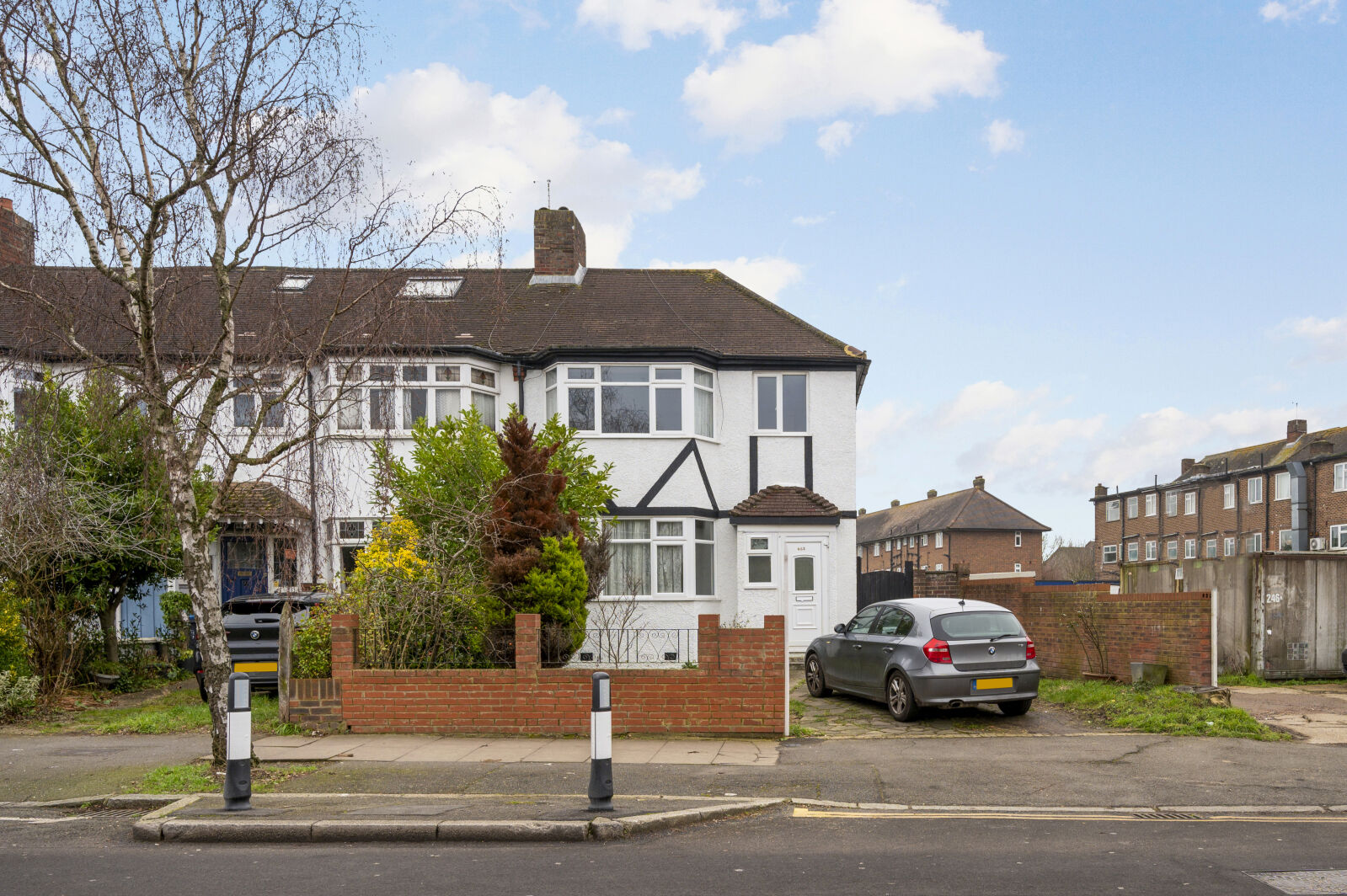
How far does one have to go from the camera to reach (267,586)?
20031 mm

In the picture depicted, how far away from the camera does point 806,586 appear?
20344 mm

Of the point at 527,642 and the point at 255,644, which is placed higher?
the point at 527,642

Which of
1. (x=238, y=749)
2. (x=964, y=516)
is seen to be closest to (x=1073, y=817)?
(x=238, y=749)

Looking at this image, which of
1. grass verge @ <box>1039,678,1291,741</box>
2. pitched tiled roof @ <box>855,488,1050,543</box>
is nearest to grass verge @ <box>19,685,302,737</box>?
grass verge @ <box>1039,678,1291,741</box>

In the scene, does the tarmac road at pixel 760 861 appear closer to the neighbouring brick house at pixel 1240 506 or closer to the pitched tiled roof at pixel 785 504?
the pitched tiled roof at pixel 785 504

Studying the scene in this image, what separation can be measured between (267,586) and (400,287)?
40.1 feet

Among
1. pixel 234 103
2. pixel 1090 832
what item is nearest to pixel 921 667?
pixel 1090 832

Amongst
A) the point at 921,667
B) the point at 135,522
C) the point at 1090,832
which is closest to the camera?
the point at 1090,832

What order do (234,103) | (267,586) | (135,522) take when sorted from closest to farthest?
(234,103), (135,522), (267,586)

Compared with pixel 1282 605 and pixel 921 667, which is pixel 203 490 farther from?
pixel 1282 605

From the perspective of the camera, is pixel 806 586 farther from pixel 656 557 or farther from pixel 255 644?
pixel 255 644

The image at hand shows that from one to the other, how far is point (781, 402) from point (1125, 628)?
28.0ft

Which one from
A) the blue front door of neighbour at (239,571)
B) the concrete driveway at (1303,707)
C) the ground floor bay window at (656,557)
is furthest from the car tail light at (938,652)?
the blue front door of neighbour at (239,571)

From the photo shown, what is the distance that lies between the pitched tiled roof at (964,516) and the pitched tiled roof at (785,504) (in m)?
41.7
